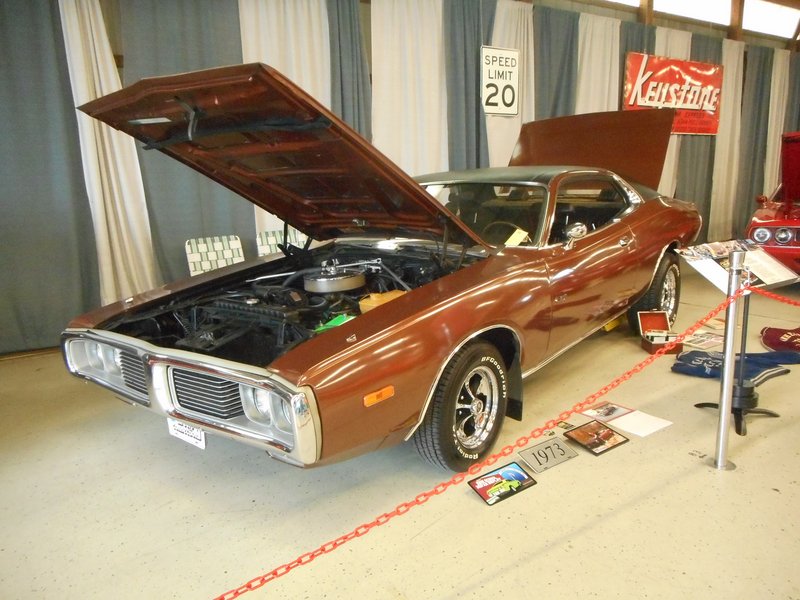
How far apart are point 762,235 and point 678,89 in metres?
3.54

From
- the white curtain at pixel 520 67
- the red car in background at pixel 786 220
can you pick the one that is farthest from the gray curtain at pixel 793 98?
the white curtain at pixel 520 67

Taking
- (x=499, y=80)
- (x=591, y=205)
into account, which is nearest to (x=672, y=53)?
(x=499, y=80)

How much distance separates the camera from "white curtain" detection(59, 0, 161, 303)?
3.75 meters

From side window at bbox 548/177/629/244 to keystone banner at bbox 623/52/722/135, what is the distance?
406cm

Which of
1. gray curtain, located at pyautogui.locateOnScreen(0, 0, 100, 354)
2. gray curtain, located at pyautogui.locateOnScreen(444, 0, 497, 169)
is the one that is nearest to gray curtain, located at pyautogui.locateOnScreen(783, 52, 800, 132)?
gray curtain, located at pyautogui.locateOnScreen(444, 0, 497, 169)

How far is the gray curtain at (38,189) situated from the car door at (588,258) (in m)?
3.56

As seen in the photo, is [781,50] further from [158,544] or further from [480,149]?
[158,544]

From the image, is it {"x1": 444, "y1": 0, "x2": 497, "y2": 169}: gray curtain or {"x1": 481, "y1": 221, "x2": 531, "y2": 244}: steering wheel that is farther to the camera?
{"x1": 444, "y1": 0, "x2": 497, "y2": 169}: gray curtain

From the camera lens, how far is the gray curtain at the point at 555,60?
230 inches

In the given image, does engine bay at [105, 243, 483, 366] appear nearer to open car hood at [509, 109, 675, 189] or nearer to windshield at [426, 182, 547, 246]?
windshield at [426, 182, 547, 246]

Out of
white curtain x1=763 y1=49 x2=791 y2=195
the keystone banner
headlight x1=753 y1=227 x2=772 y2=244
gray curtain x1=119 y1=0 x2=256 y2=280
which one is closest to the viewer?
gray curtain x1=119 y1=0 x2=256 y2=280

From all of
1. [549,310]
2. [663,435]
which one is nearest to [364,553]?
[549,310]

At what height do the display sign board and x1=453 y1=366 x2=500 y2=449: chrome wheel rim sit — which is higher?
the display sign board

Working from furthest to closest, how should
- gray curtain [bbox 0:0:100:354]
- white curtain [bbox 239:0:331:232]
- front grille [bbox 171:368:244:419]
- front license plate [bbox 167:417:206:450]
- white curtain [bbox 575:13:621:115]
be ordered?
white curtain [bbox 575:13:621:115]
white curtain [bbox 239:0:331:232]
gray curtain [bbox 0:0:100:354]
front license plate [bbox 167:417:206:450]
front grille [bbox 171:368:244:419]
